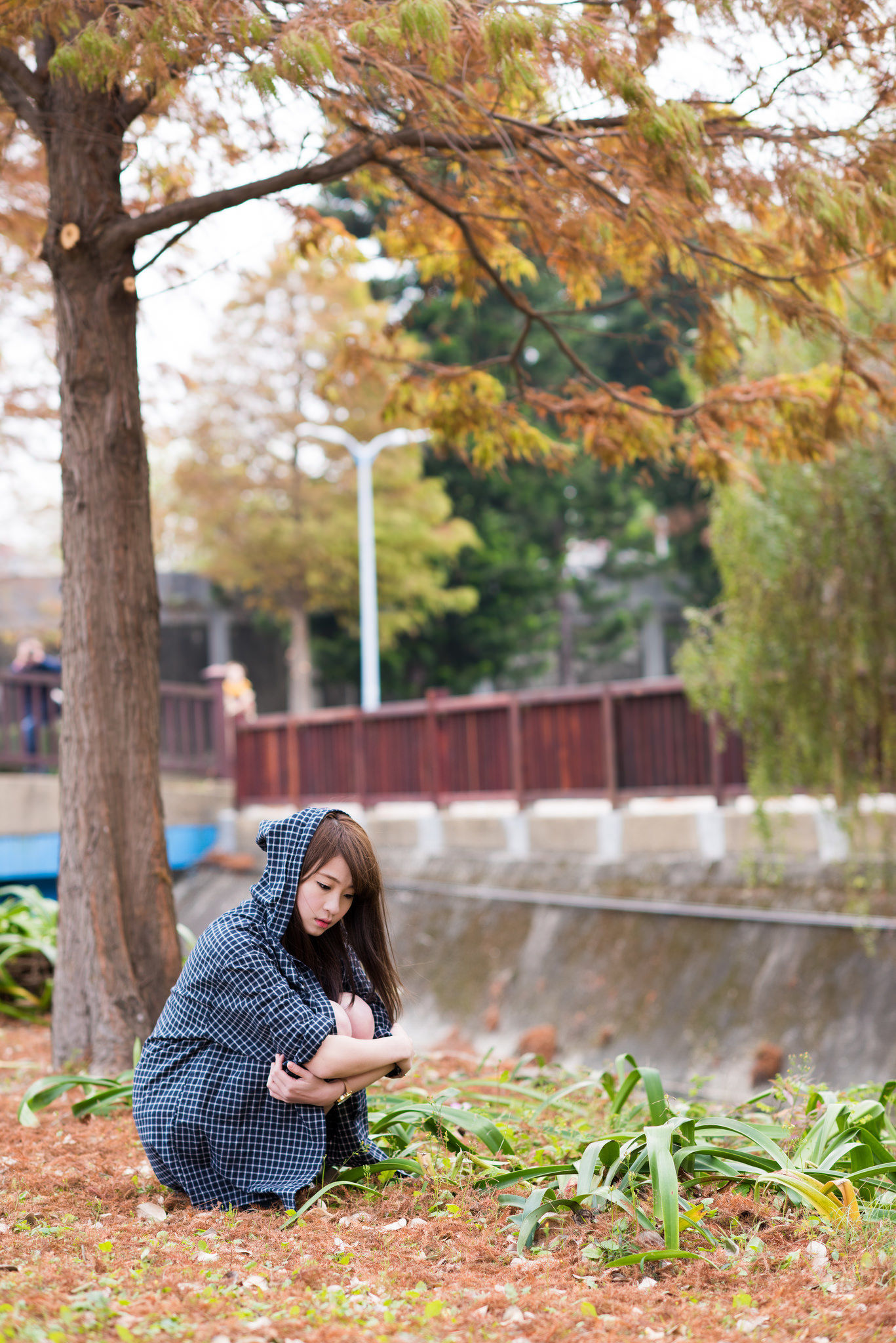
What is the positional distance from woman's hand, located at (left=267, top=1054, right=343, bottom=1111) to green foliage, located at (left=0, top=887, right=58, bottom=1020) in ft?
12.2

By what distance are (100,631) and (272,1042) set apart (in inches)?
96.9

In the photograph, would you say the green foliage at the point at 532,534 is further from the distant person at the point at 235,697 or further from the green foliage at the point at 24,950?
the green foliage at the point at 24,950

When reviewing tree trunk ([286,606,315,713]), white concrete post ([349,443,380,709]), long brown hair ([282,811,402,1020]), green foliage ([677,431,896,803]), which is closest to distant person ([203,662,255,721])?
white concrete post ([349,443,380,709])

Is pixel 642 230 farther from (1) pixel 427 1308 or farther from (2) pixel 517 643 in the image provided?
(2) pixel 517 643

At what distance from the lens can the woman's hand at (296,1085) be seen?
293 cm

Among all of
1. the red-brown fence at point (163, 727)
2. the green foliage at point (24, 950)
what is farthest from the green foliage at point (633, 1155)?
the red-brown fence at point (163, 727)

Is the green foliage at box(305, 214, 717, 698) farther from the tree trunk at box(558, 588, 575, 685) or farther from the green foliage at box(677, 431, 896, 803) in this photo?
the green foliage at box(677, 431, 896, 803)

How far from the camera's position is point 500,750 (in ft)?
39.3

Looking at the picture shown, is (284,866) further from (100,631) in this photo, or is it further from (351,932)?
(100,631)

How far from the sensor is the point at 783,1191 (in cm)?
303

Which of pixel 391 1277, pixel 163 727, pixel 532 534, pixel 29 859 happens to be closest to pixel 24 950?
pixel 391 1277

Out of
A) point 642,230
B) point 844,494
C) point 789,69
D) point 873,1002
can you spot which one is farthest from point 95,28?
point 873,1002

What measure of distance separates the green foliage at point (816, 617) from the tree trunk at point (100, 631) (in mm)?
4389

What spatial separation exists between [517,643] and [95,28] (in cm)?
1884
